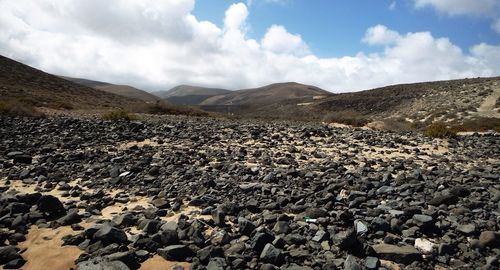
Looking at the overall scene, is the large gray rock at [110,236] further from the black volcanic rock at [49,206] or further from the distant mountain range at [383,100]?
the distant mountain range at [383,100]

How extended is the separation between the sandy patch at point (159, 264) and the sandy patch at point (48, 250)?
1.25m

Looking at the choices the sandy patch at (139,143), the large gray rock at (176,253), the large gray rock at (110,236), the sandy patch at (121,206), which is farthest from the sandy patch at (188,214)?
the sandy patch at (139,143)

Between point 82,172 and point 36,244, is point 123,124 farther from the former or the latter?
point 36,244

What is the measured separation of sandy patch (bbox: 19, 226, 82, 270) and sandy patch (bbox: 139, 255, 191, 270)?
1249mm

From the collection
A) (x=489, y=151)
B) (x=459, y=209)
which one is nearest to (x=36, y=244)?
(x=459, y=209)

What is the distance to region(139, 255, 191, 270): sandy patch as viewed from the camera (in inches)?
251

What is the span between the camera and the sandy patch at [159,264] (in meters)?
6.38

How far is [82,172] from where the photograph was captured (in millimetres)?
12633

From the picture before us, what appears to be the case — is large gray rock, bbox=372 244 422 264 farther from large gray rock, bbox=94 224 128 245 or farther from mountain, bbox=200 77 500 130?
mountain, bbox=200 77 500 130

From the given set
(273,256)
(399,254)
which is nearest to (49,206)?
(273,256)

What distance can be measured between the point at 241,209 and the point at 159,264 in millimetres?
2761

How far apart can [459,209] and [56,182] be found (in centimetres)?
1111

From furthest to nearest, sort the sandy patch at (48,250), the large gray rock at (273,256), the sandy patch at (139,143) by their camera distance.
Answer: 1. the sandy patch at (139,143)
2. the sandy patch at (48,250)
3. the large gray rock at (273,256)

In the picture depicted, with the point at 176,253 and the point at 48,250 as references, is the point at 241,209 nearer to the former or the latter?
the point at 176,253
